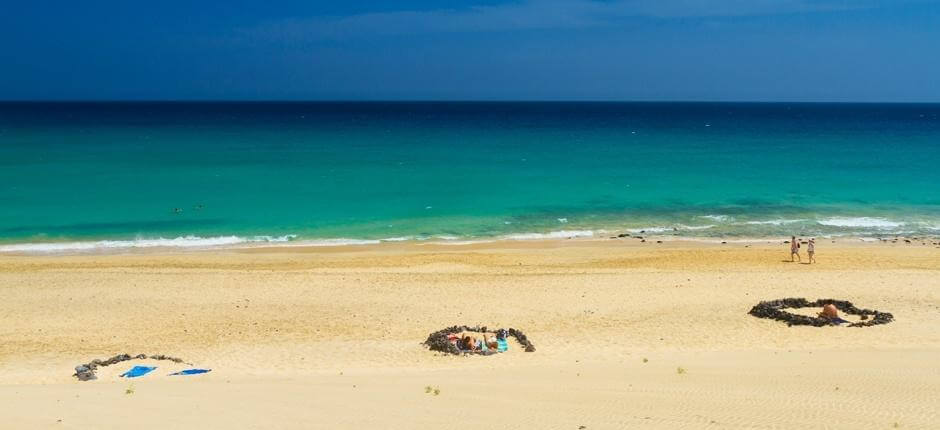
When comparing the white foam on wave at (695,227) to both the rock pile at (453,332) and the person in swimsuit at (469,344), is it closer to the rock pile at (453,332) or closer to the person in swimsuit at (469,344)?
the rock pile at (453,332)

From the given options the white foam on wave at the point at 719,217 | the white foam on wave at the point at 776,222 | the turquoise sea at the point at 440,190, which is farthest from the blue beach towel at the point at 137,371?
the white foam on wave at the point at 776,222

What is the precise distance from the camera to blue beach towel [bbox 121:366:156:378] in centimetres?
1655

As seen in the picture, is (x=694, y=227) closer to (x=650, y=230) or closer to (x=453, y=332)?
(x=650, y=230)

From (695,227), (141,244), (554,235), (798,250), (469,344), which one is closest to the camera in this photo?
(469,344)

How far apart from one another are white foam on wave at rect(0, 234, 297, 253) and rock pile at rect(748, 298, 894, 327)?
895 inches

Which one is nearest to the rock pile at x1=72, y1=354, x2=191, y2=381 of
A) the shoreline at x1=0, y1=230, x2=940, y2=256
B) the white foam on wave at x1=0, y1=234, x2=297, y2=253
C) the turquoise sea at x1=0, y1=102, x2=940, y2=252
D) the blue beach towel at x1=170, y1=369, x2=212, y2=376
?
the blue beach towel at x1=170, y1=369, x2=212, y2=376

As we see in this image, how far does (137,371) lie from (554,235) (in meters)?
24.5

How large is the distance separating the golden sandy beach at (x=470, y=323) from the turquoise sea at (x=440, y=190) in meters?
5.55

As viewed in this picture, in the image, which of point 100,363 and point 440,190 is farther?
point 440,190

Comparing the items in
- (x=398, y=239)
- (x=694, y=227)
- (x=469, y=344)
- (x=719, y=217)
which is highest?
(x=719, y=217)

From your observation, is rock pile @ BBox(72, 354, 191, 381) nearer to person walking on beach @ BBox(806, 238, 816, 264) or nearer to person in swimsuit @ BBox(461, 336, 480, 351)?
person in swimsuit @ BBox(461, 336, 480, 351)

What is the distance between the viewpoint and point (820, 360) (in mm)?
16531

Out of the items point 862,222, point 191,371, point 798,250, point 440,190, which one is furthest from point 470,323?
point 440,190

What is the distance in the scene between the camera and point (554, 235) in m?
38.3
